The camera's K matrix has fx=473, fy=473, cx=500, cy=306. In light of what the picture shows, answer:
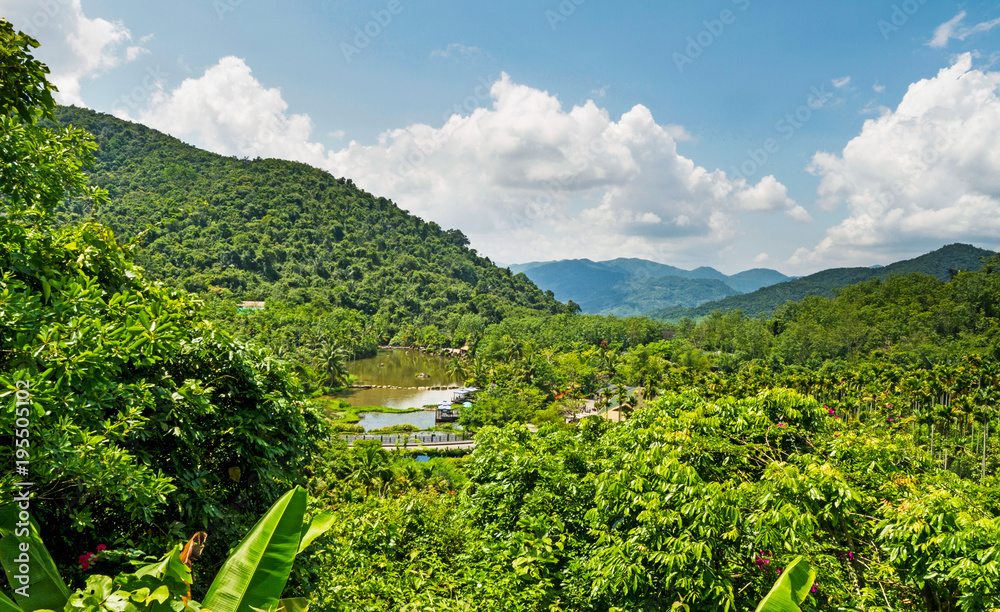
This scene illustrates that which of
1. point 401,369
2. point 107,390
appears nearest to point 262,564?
point 107,390

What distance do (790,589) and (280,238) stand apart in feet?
352

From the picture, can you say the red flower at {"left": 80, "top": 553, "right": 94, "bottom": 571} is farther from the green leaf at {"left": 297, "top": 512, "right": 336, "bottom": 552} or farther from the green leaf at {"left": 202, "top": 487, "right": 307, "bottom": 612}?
the green leaf at {"left": 297, "top": 512, "right": 336, "bottom": 552}

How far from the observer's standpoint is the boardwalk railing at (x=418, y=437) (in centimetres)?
3107

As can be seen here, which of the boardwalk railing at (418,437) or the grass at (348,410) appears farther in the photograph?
the grass at (348,410)

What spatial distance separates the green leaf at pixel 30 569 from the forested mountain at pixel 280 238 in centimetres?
6608

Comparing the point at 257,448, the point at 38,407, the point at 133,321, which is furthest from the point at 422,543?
the point at 38,407

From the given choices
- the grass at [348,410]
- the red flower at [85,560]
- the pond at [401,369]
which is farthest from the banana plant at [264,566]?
the pond at [401,369]

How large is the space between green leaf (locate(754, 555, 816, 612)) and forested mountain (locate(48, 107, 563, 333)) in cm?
6803

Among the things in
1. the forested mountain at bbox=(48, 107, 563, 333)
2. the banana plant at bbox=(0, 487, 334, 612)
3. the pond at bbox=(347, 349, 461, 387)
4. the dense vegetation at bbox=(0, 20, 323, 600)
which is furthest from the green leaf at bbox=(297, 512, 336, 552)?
the forested mountain at bbox=(48, 107, 563, 333)

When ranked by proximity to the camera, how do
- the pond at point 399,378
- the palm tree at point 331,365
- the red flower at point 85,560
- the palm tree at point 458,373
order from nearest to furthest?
the red flower at point 85,560
the pond at point 399,378
the palm tree at point 331,365
the palm tree at point 458,373

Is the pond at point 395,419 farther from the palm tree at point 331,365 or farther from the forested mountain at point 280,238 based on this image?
the forested mountain at point 280,238

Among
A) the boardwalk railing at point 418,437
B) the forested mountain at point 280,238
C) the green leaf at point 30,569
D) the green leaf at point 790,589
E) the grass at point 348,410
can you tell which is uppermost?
the forested mountain at point 280,238

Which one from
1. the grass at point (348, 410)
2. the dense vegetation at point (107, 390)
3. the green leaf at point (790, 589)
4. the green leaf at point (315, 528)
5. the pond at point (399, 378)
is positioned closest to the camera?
the dense vegetation at point (107, 390)

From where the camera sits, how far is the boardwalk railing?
31.1m
